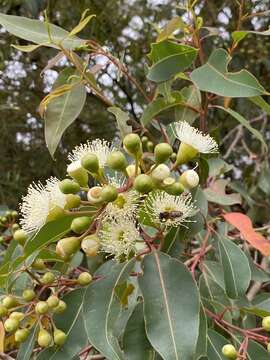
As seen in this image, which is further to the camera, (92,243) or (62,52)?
(62,52)

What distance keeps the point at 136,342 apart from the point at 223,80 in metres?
0.57

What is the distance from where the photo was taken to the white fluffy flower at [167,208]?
114 cm

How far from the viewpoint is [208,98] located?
160 centimetres

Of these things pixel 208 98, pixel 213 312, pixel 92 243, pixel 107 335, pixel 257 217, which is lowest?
pixel 257 217

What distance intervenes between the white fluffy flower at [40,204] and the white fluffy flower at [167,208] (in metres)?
0.15

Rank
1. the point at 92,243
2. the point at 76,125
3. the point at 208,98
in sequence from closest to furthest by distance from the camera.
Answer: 1. the point at 92,243
2. the point at 208,98
3. the point at 76,125

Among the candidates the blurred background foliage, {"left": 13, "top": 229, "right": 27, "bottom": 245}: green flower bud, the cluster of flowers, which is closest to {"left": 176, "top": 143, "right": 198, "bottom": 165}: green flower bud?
the cluster of flowers

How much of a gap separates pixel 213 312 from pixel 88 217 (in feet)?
1.43

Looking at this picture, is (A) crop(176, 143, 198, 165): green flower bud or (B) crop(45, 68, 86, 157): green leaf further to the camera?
(B) crop(45, 68, 86, 157): green leaf

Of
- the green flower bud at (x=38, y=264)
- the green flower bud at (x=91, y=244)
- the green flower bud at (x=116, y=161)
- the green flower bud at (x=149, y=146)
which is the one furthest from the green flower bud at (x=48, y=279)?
the green flower bud at (x=149, y=146)

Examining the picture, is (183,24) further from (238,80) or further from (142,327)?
(142,327)

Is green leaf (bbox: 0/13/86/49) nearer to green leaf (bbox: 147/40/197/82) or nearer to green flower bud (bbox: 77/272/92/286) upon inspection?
green leaf (bbox: 147/40/197/82)

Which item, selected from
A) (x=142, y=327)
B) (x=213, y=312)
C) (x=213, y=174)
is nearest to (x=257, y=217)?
(x=213, y=174)

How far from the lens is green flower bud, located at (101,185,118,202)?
3.33ft
